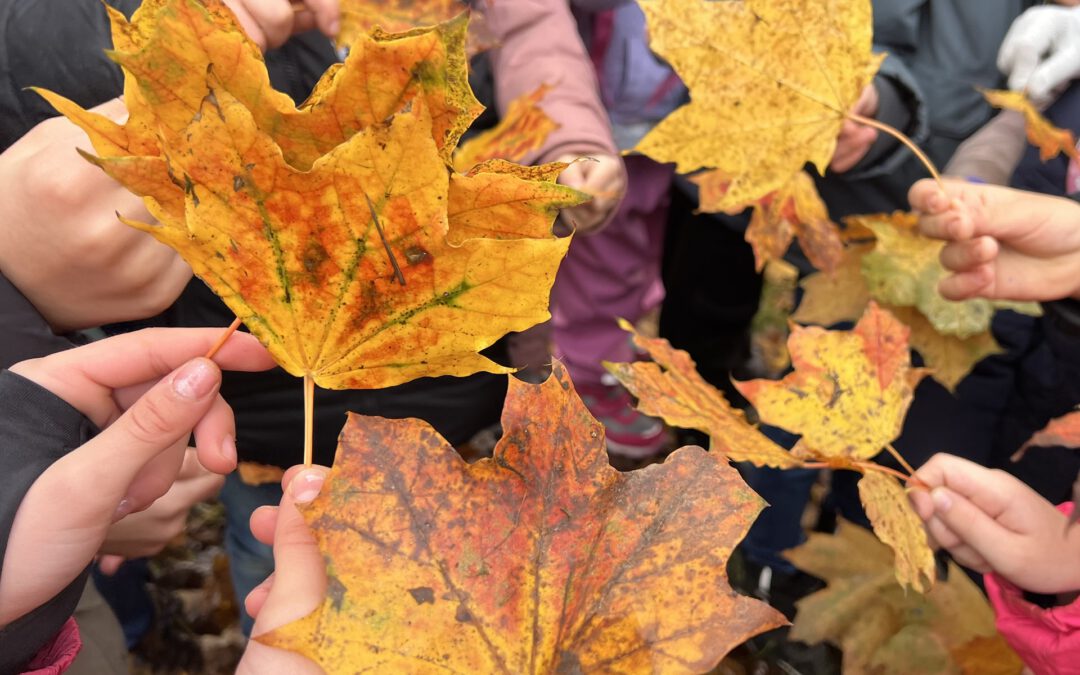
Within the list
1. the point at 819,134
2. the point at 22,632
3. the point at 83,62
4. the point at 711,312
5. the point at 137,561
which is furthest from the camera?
the point at 711,312

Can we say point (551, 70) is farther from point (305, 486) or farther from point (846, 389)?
point (305, 486)

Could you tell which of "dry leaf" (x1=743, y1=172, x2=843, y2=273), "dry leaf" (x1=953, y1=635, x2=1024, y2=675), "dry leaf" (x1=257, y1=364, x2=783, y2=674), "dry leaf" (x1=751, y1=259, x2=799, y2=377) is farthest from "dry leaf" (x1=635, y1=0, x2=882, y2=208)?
"dry leaf" (x1=751, y1=259, x2=799, y2=377)

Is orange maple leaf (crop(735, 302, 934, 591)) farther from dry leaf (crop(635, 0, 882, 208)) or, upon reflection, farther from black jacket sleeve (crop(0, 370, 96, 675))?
black jacket sleeve (crop(0, 370, 96, 675))

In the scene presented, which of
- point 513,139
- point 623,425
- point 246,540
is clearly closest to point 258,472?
point 246,540

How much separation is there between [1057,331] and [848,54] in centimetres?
66

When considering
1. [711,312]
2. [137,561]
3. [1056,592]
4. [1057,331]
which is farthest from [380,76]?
[711,312]

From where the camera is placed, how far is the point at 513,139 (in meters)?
1.05

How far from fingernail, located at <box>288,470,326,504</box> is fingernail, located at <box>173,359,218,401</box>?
10cm

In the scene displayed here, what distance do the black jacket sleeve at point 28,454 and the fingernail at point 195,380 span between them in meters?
0.15

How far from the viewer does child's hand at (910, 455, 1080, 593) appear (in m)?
0.84

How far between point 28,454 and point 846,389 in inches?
32.4

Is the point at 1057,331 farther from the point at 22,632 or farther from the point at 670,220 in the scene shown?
the point at 22,632

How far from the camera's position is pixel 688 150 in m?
0.91

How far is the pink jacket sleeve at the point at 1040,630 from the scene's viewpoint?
2.54 ft
